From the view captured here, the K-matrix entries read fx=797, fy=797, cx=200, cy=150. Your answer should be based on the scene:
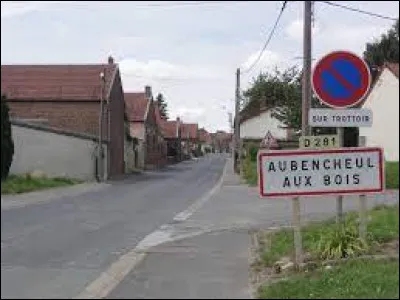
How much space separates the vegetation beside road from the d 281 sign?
52 cm

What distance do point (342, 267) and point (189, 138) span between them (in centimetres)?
12496

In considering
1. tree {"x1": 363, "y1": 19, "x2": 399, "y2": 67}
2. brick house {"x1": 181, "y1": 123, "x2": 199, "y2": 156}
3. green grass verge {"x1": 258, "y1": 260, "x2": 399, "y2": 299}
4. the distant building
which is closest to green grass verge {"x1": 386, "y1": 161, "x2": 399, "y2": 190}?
green grass verge {"x1": 258, "y1": 260, "x2": 399, "y2": 299}

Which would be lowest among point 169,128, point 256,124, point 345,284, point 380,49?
point 345,284

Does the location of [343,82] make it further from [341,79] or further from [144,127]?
[144,127]

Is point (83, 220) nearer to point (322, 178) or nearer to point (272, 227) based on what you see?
point (272, 227)

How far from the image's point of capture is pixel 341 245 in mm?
9023

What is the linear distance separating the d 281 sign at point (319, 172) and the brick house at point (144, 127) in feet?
186

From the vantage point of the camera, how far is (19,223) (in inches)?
560

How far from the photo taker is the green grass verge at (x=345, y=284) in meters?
6.95

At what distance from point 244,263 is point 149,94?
71.1 m

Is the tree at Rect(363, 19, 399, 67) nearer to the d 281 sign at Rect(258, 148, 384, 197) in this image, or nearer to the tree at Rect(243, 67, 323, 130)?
the tree at Rect(243, 67, 323, 130)

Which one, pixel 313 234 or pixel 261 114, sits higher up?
pixel 261 114

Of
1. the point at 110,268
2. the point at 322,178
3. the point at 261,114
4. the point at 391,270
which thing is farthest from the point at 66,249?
the point at 261,114

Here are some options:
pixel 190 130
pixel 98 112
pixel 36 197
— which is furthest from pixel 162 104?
pixel 36 197
